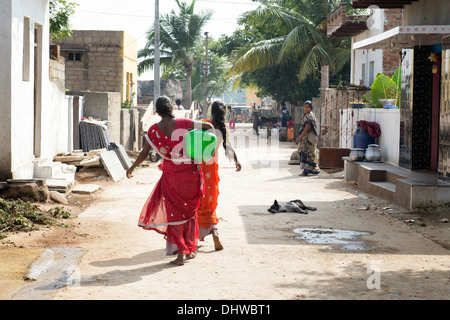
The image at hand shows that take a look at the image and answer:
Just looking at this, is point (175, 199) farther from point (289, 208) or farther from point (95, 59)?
point (95, 59)

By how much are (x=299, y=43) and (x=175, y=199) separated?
2436 cm

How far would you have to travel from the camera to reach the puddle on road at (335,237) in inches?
299

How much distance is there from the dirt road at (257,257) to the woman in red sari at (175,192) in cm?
31

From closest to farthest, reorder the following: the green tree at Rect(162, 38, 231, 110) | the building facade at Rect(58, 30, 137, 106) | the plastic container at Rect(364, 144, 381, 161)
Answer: the plastic container at Rect(364, 144, 381, 161) < the building facade at Rect(58, 30, 137, 106) < the green tree at Rect(162, 38, 231, 110)

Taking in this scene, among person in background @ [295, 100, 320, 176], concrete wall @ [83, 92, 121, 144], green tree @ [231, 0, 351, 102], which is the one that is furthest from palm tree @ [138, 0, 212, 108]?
person in background @ [295, 100, 320, 176]

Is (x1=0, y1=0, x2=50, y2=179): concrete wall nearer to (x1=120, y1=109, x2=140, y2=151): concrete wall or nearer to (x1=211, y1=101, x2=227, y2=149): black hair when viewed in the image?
(x1=211, y1=101, x2=227, y2=149): black hair

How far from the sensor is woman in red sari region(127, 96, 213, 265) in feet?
21.6

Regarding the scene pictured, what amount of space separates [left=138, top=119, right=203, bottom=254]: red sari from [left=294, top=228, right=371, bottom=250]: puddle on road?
5.98ft

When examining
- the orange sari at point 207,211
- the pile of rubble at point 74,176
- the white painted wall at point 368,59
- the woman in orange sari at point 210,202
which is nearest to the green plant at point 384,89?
the white painted wall at point 368,59

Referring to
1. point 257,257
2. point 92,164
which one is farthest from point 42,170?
point 257,257

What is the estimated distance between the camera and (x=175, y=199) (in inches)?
260

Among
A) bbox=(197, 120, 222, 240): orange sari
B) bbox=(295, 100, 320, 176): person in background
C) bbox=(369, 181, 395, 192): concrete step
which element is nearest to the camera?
bbox=(197, 120, 222, 240): orange sari

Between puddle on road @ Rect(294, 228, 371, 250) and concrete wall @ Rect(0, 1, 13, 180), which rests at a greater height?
concrete wall @ Rect(0, 1, 13, 180)

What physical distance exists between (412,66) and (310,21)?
20044 mm
